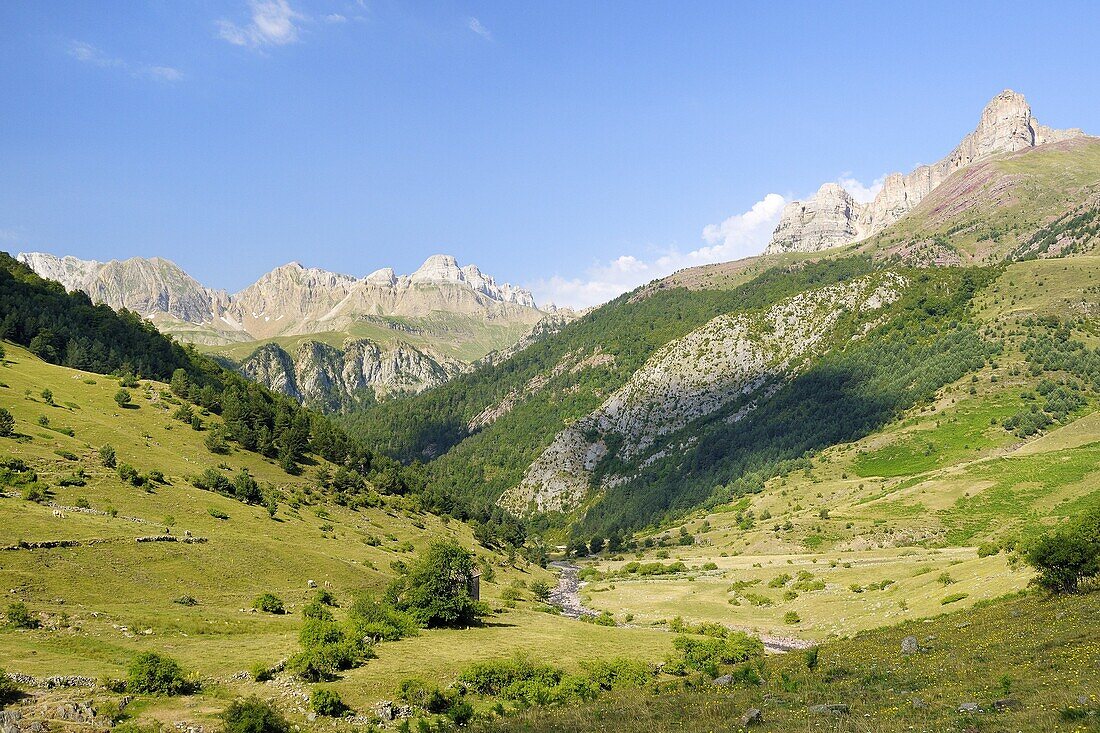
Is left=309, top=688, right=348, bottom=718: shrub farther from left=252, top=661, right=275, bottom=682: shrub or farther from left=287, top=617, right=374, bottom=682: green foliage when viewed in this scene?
left=252, top=661, right=275, bottom=682: shrub

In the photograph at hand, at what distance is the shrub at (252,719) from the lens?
80.2 ft

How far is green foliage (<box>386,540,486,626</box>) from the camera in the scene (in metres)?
52.5

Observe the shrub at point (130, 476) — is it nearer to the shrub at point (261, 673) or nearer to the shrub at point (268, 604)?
the shrub at point (268, 604)


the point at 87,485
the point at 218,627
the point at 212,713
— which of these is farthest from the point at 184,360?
the point at 212,713

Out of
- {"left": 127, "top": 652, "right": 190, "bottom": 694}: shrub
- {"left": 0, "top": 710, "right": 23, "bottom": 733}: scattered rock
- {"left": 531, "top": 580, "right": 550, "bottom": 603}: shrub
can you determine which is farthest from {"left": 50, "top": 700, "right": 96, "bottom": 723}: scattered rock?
{"left": 531, "top": 580, "right": 550, "bottom": 603}: shrub

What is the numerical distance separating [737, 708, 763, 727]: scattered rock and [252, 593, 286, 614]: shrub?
3876 cm

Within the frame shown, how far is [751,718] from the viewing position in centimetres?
2409

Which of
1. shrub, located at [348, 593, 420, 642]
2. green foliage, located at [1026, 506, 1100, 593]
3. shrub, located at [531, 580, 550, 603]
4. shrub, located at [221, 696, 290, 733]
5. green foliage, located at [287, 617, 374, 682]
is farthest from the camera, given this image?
shrub, located at [531, 580, 550, 603]

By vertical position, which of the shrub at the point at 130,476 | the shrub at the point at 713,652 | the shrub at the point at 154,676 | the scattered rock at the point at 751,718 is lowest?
the shrub at the point at 713,652

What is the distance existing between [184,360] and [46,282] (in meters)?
46.6

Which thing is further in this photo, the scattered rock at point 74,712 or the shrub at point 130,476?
the shrub at point 130,476

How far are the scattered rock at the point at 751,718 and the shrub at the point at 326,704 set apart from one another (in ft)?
61.8

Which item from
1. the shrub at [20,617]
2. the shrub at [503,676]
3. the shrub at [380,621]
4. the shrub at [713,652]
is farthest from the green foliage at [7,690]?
the shrub at [713,652]

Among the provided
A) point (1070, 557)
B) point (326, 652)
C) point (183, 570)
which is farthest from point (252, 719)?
point (1070, 557)
